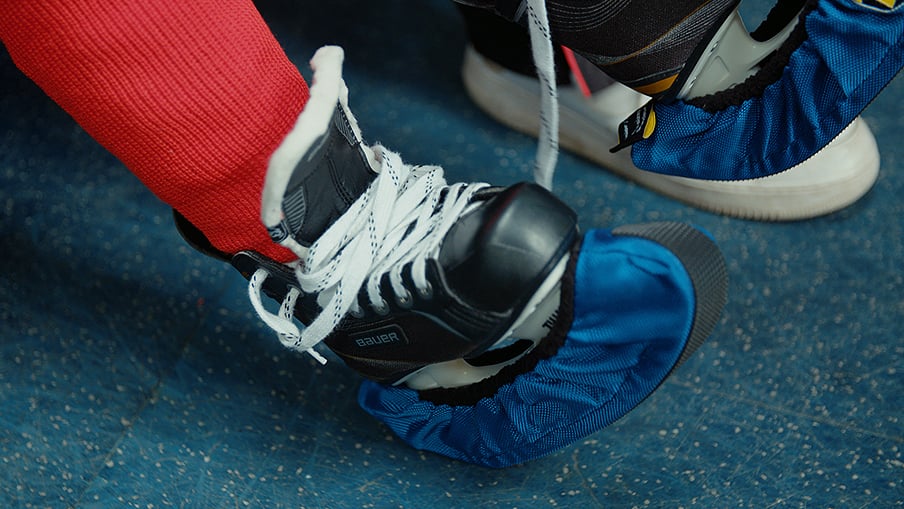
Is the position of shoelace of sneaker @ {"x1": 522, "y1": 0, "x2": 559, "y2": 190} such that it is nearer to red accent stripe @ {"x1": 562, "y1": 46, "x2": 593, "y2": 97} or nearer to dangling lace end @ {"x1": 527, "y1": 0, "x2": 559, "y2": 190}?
dangling lace end @ {"x1": 527, "y1": 0, "x2": 559, "y2": 190}

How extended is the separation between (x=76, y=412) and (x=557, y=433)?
40 cm

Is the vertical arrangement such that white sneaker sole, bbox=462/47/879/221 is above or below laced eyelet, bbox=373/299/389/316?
below

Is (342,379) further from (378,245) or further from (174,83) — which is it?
(174,83)

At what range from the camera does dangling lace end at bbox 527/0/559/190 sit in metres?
0.60

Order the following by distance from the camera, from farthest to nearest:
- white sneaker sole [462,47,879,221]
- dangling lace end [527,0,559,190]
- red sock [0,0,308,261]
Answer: white sneaker sole [462,47,879,221] < dangling lace end [527,0,559,190] < red sock [0,0,308,261]

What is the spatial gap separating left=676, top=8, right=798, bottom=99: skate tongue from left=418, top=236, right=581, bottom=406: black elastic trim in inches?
9.5

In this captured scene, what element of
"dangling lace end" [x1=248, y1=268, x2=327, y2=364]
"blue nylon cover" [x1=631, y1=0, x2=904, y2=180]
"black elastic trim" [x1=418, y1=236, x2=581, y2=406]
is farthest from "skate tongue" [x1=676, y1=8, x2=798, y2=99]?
"dangling lace end" [x1=248, y1=268, x2=327, y2=364]

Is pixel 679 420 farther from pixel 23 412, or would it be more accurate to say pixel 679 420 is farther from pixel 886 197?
pixel 23 412

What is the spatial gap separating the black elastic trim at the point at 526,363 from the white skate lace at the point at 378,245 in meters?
A: 0.08

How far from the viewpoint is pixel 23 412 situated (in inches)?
27.6

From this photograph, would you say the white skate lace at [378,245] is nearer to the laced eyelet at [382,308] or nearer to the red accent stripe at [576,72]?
the laced eyelet at [382,308]

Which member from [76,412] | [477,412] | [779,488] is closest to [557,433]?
[477,412]

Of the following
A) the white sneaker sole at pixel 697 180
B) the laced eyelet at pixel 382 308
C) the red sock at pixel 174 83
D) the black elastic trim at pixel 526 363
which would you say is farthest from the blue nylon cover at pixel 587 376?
the white sneaker sole at pixel 697 180

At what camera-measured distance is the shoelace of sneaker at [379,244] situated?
551 millimetres
